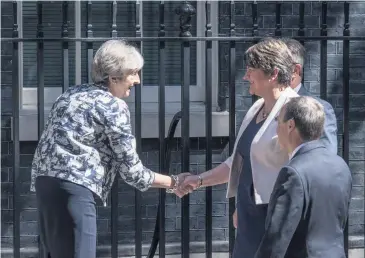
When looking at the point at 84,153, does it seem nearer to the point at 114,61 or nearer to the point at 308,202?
the point at 114,61

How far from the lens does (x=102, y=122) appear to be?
465 centimetres

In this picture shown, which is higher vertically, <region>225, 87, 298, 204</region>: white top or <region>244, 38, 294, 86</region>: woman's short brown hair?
<region>244, 38, 294, 86</region>: woman's short brown hair

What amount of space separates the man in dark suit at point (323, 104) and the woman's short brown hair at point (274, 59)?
7 cm

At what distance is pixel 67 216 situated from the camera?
466 cm

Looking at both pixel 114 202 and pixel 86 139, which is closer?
pixel 86 139

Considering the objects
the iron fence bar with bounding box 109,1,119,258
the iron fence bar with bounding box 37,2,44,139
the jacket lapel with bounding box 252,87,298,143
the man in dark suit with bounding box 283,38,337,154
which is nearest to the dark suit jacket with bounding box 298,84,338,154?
the man in dark suit with bounding box 283,38,337,154

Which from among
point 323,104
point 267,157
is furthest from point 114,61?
point 323,104

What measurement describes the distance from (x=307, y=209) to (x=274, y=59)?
1087 mm

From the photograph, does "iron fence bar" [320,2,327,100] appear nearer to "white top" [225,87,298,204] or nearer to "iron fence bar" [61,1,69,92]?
"white top" [225,87,298,204]

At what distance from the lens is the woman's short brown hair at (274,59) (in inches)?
181

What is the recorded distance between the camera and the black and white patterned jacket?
183 inches

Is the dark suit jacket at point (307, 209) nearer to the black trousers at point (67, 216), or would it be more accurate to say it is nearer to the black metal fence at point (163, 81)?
the black trousers at point (67, 216)

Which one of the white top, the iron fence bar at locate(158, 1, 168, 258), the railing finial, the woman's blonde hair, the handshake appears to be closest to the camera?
the white top

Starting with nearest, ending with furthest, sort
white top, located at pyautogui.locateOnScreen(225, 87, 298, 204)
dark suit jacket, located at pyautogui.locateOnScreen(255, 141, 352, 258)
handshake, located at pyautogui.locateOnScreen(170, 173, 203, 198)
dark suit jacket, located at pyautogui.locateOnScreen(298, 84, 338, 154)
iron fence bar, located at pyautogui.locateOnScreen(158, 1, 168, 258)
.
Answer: dark suit jacket, located at pyautogui.locateOnScreen(255, 141, 352, 258) → dark suit jacket, located at pyautogui.locateOnScreen(298, 84, 338, 154) → white top, located at pyautogui.locateOnScreen(225, 87, 298, 204) → handshake, located at pyautogui.locateOnScreen(170, 173, 203, 198) → iron fence bar, located at pyautogui.locateOnScreen(158, 1, 168, 258)
